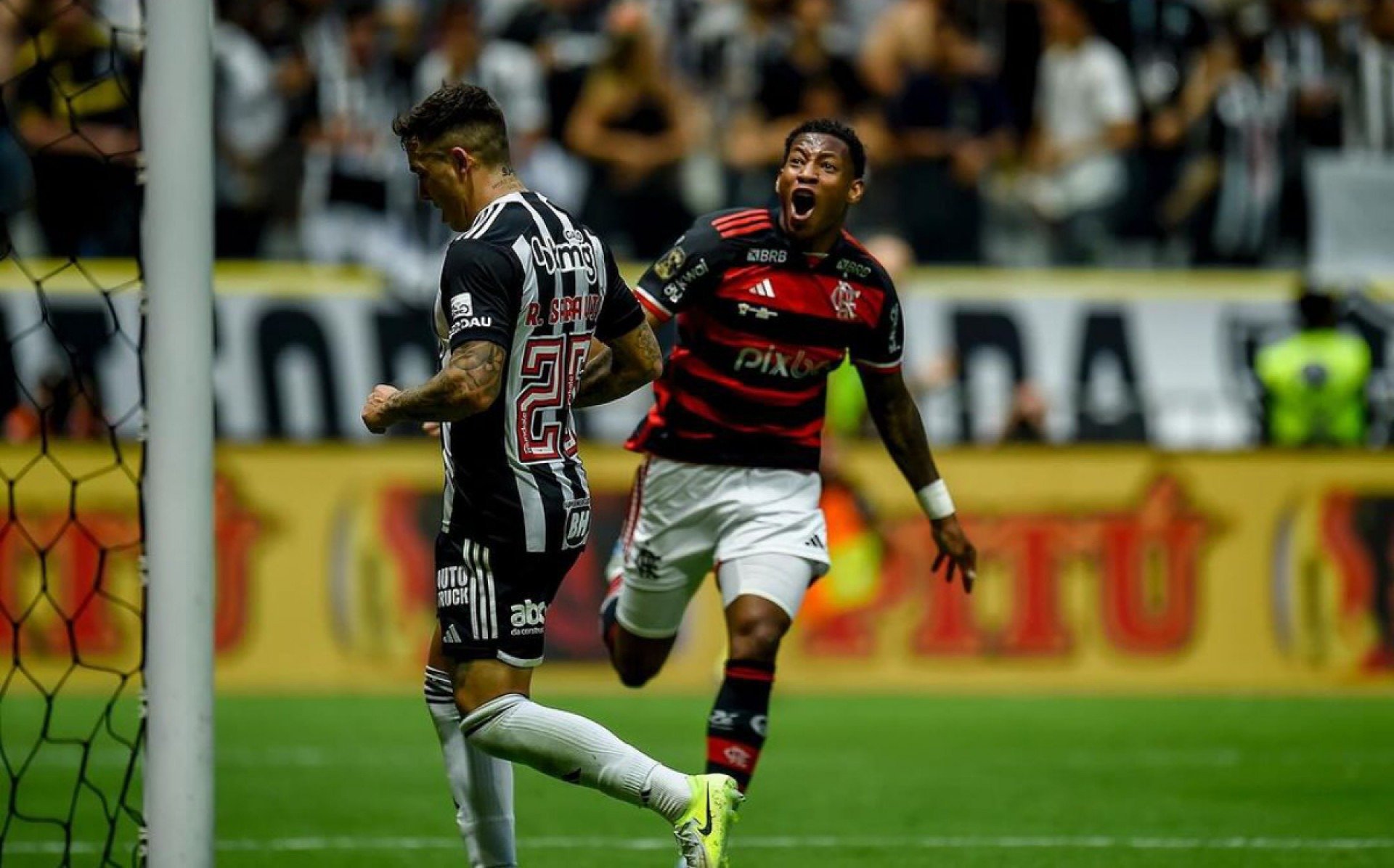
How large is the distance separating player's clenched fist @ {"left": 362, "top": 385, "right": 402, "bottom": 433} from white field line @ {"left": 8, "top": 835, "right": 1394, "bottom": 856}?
2.77 metres

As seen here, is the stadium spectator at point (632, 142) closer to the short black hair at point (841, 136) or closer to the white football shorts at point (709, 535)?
the white football shorts at point (709, 535)

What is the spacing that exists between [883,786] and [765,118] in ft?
22.5

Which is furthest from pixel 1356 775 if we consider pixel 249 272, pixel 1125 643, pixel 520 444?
pixel 249 272

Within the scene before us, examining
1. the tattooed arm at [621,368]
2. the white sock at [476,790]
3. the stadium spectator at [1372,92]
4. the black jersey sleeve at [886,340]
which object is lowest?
the white sock at [476,790]

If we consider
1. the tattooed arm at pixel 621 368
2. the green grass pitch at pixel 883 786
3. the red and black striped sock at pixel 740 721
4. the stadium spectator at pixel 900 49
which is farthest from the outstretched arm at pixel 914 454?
the stadium spectator at pixel 900 49

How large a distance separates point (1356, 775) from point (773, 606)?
4.18m

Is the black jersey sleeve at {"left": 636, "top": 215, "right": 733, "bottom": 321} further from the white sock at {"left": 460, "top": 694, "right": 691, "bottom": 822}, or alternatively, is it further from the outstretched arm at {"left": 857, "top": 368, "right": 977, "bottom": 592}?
the white sock at {"left": 460, "top": 694, "right": 691, "bottom": 822}

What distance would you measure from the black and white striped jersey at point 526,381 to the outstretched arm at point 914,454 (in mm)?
1807

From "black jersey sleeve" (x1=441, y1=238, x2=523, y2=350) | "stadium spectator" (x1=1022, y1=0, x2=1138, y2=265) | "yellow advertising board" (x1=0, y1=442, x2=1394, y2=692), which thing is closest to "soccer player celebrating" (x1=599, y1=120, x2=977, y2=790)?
"black jersey sleeve" (x1=441, y1=238, x2=523, y2=350)

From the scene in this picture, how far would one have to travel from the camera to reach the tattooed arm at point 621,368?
6.30 meters

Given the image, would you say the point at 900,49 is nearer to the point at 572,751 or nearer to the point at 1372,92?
the point at 1372,92

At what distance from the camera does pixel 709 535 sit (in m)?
7.64

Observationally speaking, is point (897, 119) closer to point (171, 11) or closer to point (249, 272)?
point (249, 272)

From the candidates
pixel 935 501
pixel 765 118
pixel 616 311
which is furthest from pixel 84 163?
pixel 616 311
